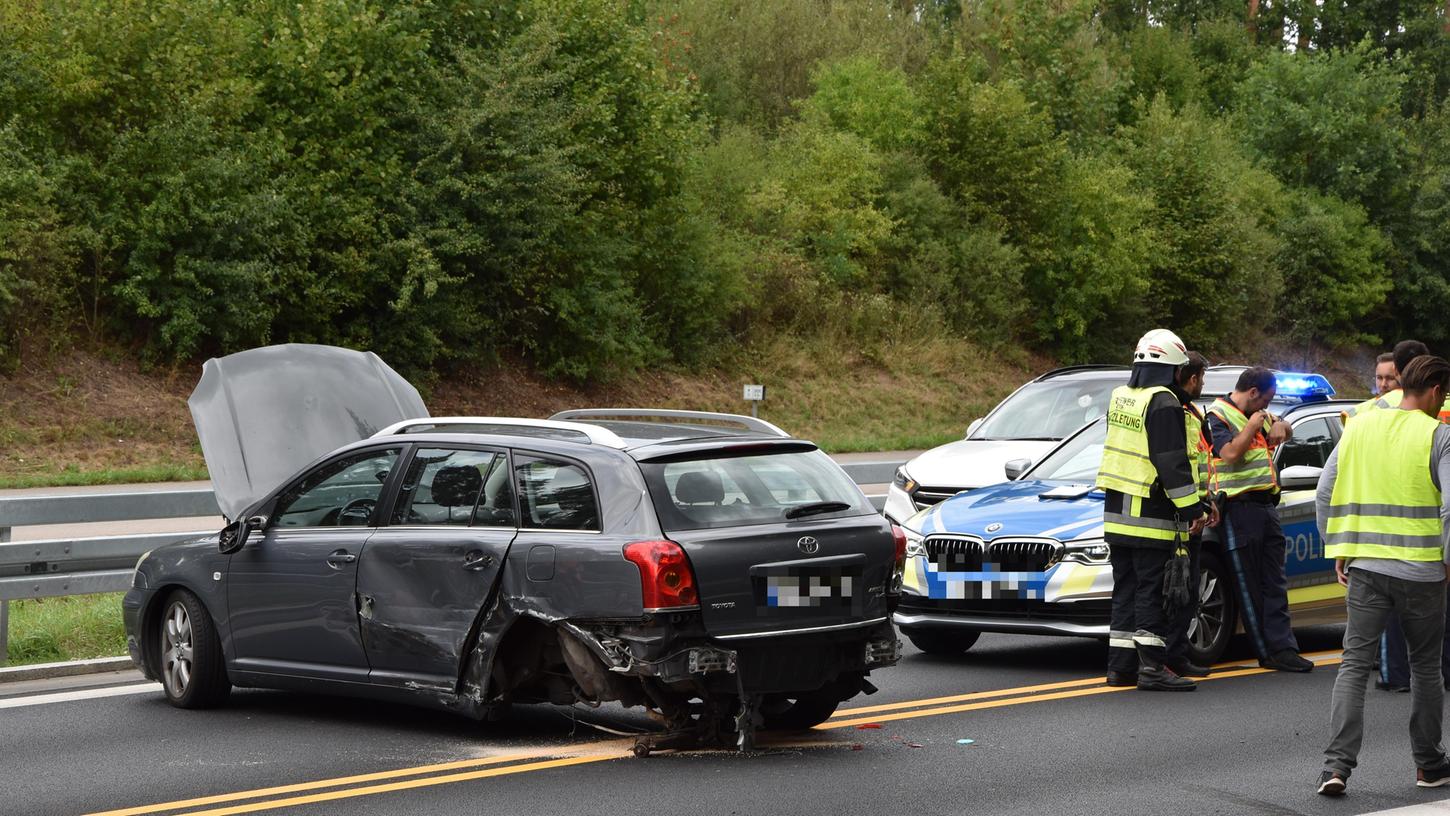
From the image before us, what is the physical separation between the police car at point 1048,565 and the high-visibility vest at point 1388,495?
276 cm

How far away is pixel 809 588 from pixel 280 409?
201 inches

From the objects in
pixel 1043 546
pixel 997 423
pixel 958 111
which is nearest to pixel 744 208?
pixel 958 111

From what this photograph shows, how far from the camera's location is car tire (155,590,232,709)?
8.73 meters

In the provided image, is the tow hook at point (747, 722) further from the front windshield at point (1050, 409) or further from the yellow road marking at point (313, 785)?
the front windshield at point (1050, 409)

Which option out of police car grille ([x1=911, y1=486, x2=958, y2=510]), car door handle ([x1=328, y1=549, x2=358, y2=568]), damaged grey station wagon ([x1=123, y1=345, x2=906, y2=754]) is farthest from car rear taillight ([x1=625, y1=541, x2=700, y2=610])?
police car grille ([x1=911, y1=486, x2=958, y2=510])

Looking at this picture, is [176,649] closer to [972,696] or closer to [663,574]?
[663,574]

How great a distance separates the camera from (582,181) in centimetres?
3108

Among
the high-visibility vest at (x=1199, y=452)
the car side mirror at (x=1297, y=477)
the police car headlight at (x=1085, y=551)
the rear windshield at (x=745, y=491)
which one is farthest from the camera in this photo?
the car side mirror at (x=1297, y=477)

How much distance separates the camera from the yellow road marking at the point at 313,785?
667cm

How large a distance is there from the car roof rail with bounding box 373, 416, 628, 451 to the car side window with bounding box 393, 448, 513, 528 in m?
0.19

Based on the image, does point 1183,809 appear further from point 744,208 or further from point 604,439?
point 744,208

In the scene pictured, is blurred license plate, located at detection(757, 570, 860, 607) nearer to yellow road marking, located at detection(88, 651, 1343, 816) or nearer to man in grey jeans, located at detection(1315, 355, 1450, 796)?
yellow road marking, located at detection(88, 651, 1343, 816)

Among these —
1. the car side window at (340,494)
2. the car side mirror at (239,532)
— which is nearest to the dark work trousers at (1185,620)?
the car side window at (340,494)

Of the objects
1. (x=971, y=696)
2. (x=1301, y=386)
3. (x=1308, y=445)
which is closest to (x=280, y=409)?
(x=971, y=696)
